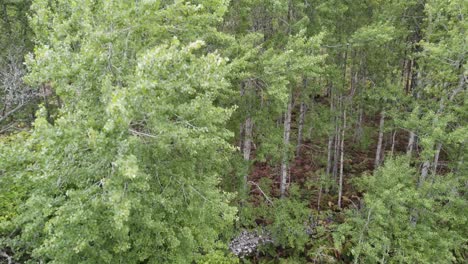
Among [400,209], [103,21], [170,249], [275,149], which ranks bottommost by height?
[400,209]

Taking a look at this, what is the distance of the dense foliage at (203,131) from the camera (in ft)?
15.5

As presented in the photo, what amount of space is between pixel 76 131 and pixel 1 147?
1411 millimetres

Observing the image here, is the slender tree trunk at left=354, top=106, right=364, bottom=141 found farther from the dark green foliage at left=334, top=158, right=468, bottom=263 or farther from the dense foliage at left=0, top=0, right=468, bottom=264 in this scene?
the dark green foliage at left=334, top=158, right=468, bottom=263

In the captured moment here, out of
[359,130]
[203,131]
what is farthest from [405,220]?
[359,130]

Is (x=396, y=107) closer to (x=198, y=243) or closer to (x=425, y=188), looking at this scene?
(x=425, y=188)

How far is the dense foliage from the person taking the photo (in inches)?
186

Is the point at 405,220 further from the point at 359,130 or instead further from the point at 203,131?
the point at 359,130

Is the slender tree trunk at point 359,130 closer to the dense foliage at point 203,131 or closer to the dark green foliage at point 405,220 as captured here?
the dense foliage at point 203,131

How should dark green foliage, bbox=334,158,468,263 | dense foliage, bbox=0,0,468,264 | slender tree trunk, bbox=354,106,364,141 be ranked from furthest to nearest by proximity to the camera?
1. slender tree trunk, bbox=354,106,364,141
2. dark green foliage, bbox=334,158,468,263
3. dense foliage, bbox=0,0,468,264

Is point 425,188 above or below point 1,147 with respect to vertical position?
below

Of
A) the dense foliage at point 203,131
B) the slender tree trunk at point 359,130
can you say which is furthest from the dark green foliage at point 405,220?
the slender tree trunk at point 359,130

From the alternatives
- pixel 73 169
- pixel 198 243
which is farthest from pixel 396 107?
pixel 73 169

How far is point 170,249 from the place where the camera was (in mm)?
6465

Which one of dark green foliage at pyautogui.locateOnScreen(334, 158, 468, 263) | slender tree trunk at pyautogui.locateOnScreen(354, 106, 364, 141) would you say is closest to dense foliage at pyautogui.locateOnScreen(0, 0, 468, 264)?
dark green foliage at pyautogui.locateOnScreen(334, 158, 468, 263)
